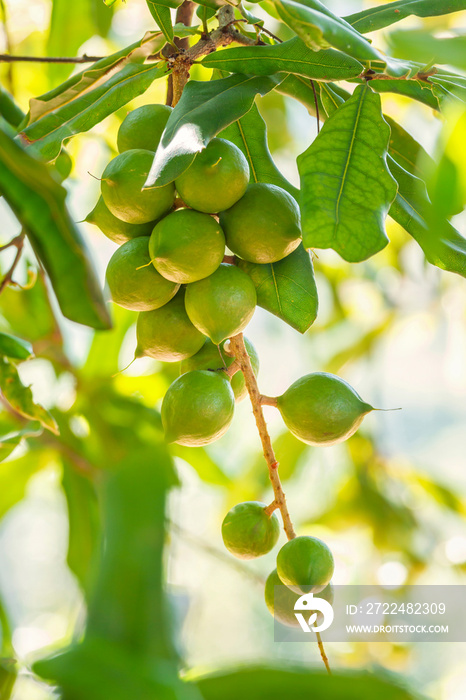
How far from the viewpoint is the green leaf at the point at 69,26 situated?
138 centimetres

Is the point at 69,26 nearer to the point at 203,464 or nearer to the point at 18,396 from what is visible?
the point at 18,396

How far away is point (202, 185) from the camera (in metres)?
0.73

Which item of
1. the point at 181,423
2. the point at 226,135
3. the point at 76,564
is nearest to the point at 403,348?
the point at 76,564

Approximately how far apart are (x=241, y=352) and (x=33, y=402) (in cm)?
41

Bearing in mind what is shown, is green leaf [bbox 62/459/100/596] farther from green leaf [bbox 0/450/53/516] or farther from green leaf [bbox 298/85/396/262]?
green leaf [bbox 298/85/396/262]

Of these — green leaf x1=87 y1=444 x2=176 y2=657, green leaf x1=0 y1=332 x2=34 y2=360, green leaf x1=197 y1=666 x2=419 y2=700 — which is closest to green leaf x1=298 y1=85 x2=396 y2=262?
green leaf x1=87 y1=444 x2=176 y2=657

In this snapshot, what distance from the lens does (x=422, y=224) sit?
853 mm

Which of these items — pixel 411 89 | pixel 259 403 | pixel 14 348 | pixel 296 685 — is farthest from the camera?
pixel 14 348

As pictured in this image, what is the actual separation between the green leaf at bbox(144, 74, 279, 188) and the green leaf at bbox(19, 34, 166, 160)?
126 mm

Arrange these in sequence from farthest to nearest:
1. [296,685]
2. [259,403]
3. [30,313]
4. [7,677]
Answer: [30,313] → [259,403] → [7,677] → [296,685]

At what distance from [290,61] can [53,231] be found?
389 mm

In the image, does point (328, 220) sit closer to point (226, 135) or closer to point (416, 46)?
point (416, 46)

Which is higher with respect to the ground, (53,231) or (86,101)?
(86,101)

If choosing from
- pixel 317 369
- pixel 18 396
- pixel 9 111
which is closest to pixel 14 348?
pixel 18 396
